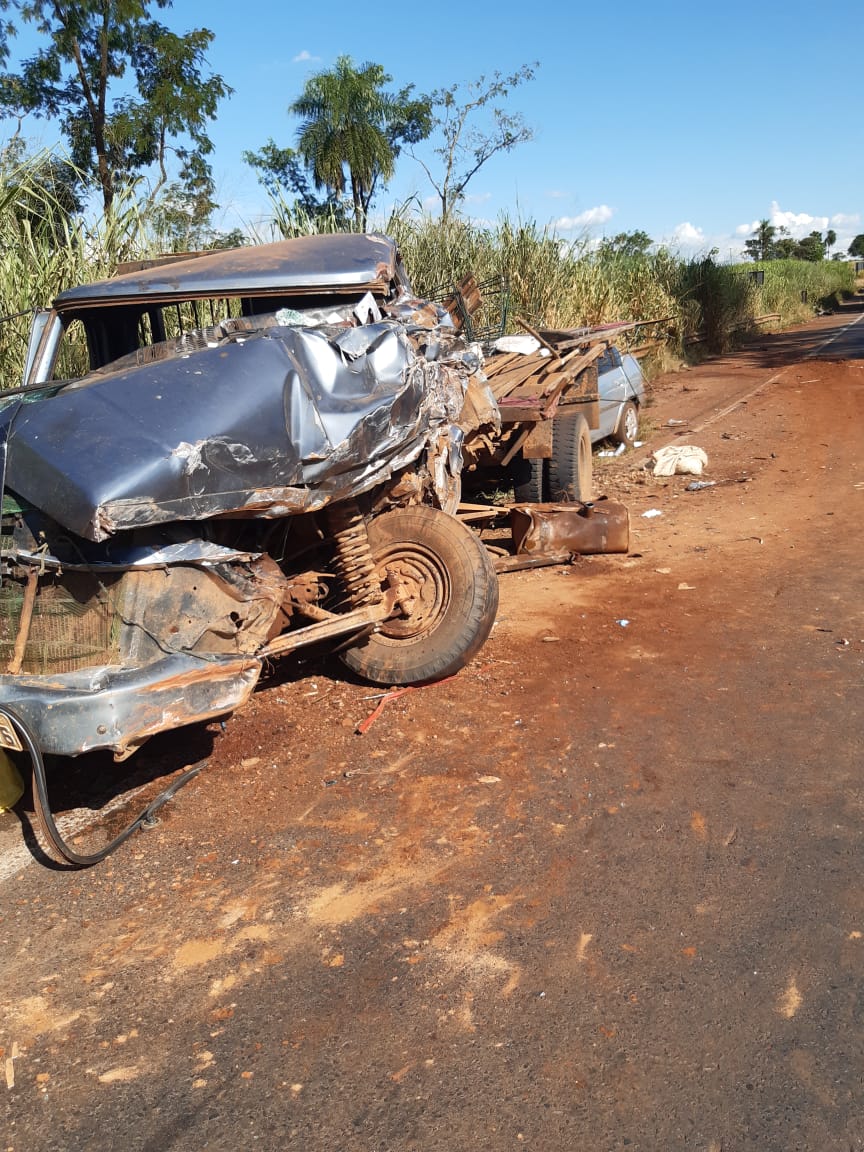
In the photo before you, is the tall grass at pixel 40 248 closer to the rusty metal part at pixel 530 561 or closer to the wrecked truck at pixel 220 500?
the wrecked truck at pixel 220 500

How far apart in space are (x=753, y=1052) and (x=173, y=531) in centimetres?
256

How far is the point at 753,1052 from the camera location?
94.0 inches

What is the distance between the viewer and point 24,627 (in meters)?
3.48

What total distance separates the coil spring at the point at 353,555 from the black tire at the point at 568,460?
421cm

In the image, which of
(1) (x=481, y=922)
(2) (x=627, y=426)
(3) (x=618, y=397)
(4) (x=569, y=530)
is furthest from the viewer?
(2) (x=627, y=426)

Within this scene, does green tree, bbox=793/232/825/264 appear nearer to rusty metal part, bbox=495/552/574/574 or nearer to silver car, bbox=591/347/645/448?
silver car, bbox=591/347/645/448

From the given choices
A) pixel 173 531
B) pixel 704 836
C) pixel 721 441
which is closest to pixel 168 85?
pixel 721 441

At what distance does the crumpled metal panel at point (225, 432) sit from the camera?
3293 millimetres

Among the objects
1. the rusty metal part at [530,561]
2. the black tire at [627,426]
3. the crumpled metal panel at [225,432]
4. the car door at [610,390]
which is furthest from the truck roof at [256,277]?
the black tire at [627,426]

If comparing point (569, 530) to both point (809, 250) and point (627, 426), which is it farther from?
point (809, 250)

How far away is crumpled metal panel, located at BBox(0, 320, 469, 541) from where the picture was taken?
10.8ft

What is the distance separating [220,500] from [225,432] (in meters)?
0.26

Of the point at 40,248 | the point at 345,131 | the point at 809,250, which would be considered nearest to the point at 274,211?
the point at 40,248

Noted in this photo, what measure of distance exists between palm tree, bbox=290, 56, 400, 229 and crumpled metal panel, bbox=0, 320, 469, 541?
2300cm
